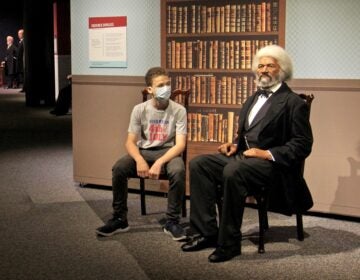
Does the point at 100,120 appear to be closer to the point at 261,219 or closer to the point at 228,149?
the point at 228,149

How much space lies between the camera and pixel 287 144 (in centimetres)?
371

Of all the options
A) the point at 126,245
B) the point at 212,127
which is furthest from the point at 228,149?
the point at 212,127

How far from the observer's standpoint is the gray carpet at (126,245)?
133 inches

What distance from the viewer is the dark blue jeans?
4.04 metres

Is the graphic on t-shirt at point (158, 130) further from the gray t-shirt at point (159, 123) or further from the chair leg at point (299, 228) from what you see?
the chair leg at point (299, 228)

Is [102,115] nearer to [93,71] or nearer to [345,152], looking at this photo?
[93,71]

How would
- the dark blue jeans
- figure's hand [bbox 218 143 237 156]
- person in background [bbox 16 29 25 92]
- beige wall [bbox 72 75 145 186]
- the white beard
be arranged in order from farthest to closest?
person in background [bbox 16 29 25 92] → beige wall [bbox 72 75 145 186] → the dark blue jeans → figure's hand [bbox 218 143 237 156] → the white beard

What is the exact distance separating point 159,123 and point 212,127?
87cm

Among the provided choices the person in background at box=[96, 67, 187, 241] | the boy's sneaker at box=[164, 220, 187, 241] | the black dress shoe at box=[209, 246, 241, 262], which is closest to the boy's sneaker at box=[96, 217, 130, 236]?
the person in background at box=[96, 67, 187, 241]

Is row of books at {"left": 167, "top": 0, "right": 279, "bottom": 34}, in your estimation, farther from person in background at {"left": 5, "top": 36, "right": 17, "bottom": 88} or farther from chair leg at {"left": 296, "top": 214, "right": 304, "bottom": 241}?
person in background at {"left": 5, "top": 36, "right": 17, "bottom": 88}

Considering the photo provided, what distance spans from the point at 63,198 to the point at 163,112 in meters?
1.46

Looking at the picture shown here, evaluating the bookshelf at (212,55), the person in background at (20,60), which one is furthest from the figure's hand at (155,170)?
the person in background at (20,60)

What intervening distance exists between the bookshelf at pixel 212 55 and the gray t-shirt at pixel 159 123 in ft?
2.55

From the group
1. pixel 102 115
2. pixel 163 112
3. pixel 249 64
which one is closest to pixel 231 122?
pixel 249 64
